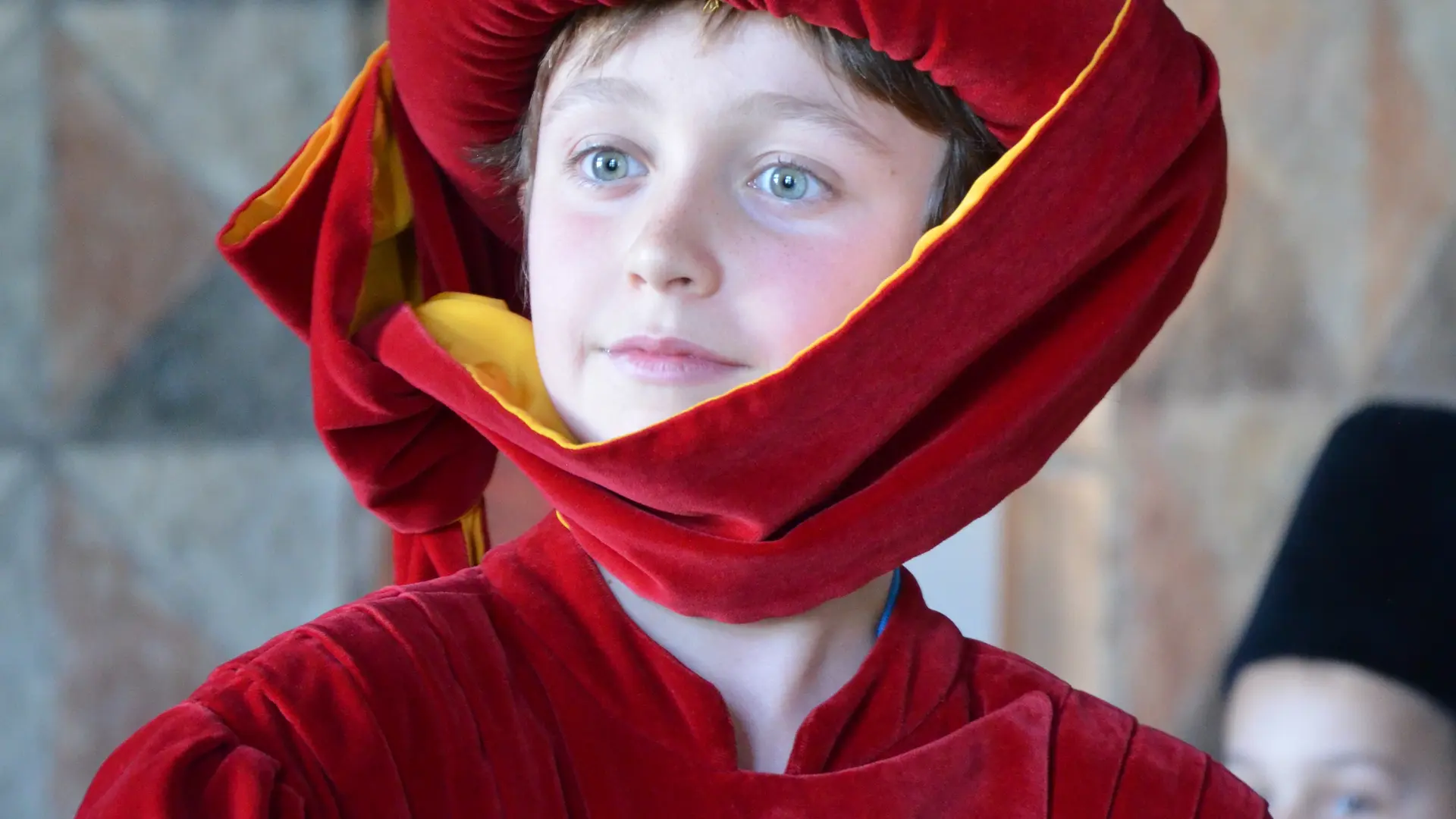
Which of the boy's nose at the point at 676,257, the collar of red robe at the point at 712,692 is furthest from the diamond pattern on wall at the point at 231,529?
the boy's nose at the point at 676,257

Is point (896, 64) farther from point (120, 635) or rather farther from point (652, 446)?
point (120, 635)

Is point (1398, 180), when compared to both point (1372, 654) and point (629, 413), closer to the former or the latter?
point (1372, 654)

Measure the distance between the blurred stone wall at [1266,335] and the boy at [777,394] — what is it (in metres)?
0.94

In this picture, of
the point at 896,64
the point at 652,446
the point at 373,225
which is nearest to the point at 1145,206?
the point at 896,64

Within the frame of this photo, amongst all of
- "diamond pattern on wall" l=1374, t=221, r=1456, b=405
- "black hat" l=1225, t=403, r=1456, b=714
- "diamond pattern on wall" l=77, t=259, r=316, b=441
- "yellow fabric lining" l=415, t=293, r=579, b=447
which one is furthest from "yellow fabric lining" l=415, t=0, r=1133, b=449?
"diamond pattern on wall" l=1374, t=221, r=1456, b=405

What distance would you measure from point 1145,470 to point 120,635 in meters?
1.13

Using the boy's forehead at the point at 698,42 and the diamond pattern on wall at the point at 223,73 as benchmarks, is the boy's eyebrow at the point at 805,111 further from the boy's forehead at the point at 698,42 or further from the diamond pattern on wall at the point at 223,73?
the diamond pattern on wall at the point at 223,73

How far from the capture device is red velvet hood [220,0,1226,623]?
2.18 ft

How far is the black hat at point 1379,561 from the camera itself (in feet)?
4.68

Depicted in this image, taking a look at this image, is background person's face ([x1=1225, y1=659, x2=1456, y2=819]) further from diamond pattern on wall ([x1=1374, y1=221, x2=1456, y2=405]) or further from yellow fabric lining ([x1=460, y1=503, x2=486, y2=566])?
yellow fabric lining ([x1=460, y1=503, x2=486, y2=566])

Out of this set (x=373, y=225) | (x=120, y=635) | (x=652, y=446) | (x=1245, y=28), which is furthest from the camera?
(x=1245, y=28)

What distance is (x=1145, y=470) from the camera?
169 centimetres

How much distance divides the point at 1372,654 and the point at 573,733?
1059 mm

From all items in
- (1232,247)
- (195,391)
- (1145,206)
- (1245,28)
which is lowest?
(195,391)
